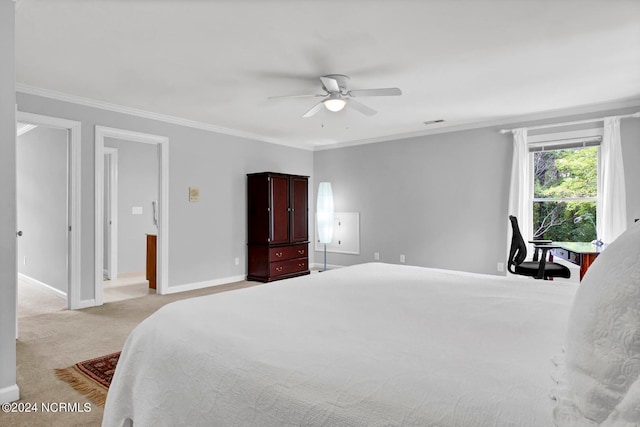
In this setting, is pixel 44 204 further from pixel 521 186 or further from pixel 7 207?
pixel 521 186

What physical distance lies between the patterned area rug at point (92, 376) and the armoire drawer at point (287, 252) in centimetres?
310

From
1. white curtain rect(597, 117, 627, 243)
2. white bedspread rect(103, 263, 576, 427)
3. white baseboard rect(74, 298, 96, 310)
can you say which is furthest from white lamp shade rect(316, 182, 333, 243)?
white bedspread rect(103, 263, 576, 427)

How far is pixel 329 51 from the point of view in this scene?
3.00 m

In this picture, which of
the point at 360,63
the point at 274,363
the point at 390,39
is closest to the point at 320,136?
the point at 360,63

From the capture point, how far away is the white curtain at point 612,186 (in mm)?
4258

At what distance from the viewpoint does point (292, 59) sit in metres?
3.15

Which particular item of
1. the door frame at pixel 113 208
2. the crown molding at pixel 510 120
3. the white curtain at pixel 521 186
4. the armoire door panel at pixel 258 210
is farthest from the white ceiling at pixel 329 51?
the door frame at pixel 113 208

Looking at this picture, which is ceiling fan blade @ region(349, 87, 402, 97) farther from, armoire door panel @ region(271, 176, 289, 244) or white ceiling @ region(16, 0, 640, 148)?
armoire door panel @ region(271, 176, 289, 244)

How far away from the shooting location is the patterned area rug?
2.31 metres

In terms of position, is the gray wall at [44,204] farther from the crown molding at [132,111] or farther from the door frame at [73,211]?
the crown molding at [132,111]

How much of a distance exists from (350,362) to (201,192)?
15.8ft

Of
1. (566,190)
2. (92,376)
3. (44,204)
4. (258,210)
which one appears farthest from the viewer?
(258,210)

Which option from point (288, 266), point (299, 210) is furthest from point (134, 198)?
point (288, 266)

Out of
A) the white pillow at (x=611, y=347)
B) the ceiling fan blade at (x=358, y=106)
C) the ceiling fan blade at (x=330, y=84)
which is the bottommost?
the white pillow at (x=611, y=347)
